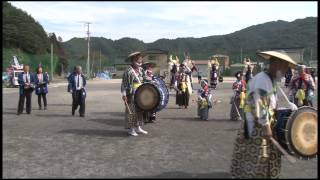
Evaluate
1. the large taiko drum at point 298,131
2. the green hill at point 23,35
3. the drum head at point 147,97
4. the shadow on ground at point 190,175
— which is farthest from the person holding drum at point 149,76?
the green hill at point 23,35

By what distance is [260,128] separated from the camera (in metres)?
6.01

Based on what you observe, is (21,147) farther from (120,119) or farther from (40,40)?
(40,40)

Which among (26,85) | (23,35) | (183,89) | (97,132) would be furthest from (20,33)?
(97,132)

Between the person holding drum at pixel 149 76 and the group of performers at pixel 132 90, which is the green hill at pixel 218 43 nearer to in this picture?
the person holding drum at pixel 149 76

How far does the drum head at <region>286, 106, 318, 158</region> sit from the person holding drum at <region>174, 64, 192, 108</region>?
38.6 feet

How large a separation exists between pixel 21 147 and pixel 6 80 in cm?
3315

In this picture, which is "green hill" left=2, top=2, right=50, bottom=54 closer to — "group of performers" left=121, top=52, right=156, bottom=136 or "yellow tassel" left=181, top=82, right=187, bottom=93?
"yellow tassel" left=181, top=82, right=187, bottom=93

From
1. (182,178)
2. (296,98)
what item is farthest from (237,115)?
(182,178)

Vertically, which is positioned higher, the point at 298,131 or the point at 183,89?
the point at 298,131

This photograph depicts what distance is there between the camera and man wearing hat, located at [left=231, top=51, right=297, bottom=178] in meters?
5.88

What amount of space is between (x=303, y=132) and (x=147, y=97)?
16.2ft

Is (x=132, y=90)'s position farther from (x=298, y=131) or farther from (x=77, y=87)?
(x=77, y=87)

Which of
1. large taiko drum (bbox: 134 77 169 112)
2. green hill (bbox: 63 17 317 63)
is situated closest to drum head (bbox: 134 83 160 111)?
large taiko drum (bbox: 134 77 169 112)

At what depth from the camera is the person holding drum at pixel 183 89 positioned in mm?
18094
